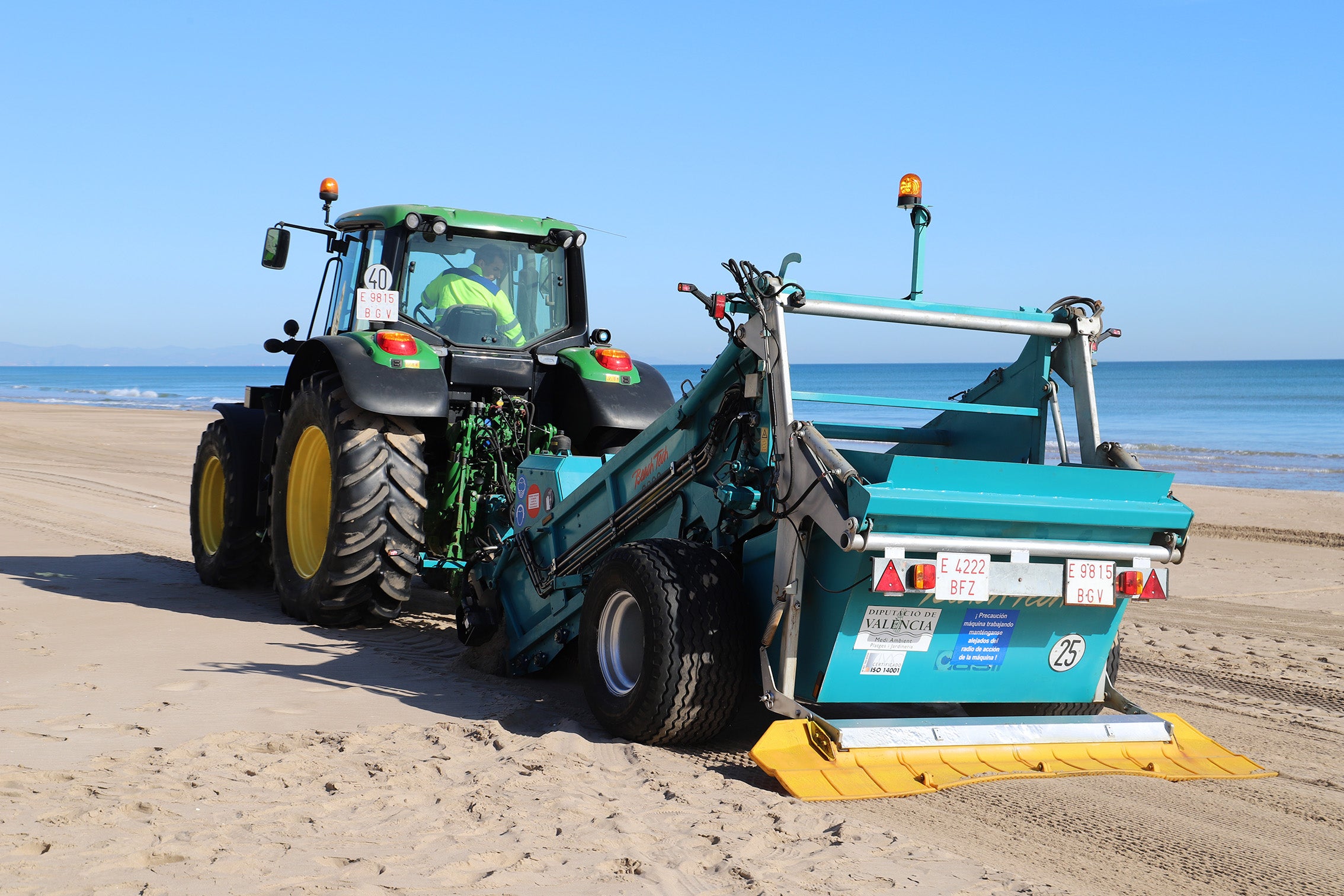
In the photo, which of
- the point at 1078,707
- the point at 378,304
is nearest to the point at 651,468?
the point at 1078,707

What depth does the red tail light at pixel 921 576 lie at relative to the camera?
3.81 meters

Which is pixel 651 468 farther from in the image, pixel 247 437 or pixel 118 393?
pixel 118 393

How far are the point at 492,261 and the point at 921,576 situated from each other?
4.08 m

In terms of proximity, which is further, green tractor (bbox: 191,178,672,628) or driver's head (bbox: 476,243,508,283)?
driver's head (bbox: 476,243,508,283)

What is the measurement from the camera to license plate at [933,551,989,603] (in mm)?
3857

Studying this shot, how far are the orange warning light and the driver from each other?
3102 mm

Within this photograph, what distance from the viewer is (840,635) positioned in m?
3.98

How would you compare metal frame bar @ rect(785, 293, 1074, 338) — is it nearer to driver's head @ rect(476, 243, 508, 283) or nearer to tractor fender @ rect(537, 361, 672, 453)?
tractor fender @ rect(537, 361, 672, 453)

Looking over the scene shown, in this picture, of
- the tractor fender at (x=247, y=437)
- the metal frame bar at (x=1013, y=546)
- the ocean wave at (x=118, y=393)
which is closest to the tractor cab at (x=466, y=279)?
the tractor fender at (x=247, y=437)

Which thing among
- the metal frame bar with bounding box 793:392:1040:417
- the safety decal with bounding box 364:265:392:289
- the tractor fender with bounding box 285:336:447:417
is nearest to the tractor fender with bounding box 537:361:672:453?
the tractor fender with bounding box 285:336:447:417

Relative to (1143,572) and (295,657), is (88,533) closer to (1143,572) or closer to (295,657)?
(295,657)

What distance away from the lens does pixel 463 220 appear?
22.8ft

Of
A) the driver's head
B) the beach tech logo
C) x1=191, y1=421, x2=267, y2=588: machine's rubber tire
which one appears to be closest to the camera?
the beach tech logo

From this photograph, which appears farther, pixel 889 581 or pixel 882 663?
pixel 882 663
